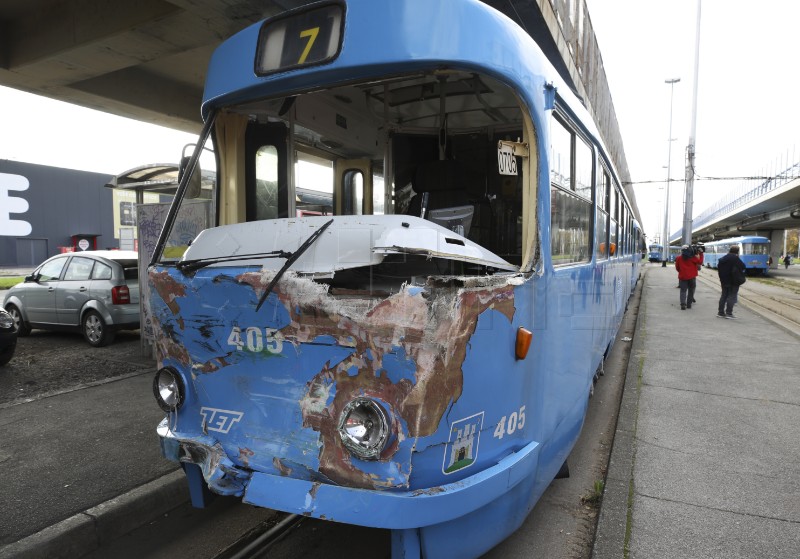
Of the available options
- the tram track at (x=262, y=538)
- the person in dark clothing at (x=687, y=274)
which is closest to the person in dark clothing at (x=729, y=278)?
the person in dark clothing at (x=687, y=274)

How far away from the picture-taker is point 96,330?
878 cm

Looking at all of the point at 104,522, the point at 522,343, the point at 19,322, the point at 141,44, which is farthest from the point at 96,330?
the point at 522,343

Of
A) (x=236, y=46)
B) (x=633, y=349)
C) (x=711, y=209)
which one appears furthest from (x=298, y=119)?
(x=711, y=209)

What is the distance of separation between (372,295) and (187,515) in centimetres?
255

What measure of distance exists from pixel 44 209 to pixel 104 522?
36.9 m

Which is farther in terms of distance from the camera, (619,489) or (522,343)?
(619,489)

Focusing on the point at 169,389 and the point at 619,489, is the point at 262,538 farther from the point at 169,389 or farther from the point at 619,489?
the point at 619,489

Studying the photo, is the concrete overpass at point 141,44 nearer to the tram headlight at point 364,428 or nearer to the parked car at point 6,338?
the parked car at point 6,338

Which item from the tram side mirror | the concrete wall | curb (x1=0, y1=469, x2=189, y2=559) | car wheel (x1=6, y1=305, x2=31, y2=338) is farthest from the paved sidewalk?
the concrete wall

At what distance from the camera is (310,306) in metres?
2.21

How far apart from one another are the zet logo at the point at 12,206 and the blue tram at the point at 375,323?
35.1m

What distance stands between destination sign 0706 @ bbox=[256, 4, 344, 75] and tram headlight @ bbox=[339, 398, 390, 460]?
1.62 meters

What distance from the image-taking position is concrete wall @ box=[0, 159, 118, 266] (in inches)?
1237

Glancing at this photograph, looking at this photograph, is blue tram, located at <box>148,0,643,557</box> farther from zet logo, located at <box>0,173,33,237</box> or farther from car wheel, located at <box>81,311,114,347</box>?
zet logo, located at <box>0,173,33,237</box>
